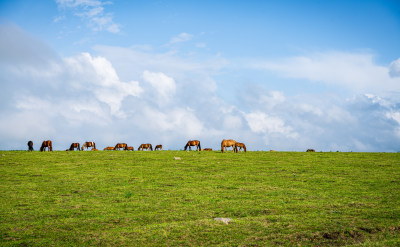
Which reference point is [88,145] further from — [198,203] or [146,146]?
[198,203]

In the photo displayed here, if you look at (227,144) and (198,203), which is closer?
(198,203)

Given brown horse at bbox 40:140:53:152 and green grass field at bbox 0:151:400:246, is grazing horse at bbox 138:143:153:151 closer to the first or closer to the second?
brown horse at bbox 40:140:53:152

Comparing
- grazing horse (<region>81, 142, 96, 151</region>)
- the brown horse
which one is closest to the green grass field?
the brown horse

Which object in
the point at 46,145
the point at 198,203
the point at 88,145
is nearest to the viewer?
the point at 198,203

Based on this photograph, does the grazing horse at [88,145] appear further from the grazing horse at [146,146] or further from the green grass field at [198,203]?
the green grass field at [198,203]

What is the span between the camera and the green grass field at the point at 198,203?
37.9 ft

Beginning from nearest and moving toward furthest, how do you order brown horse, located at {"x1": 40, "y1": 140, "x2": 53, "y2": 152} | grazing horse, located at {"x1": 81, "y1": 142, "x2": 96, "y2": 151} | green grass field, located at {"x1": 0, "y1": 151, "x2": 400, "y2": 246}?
1. green grass field, located at {"x1": 0, "y1": 151, "x2": 400, "y2": 246}
2. brown horse, located at {"x1": 40, "y1": 140, "x2": 53, "y2": 152}
3. grazing horse, located at {"x1": 81, "y1": 142, "x2": 96, "y2": 151}

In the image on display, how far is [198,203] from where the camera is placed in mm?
16562

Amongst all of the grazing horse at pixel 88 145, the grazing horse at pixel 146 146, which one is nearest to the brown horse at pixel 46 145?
the grazing horse at pixel 88 145

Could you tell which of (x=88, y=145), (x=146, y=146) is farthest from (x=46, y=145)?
(x=146, y=146)

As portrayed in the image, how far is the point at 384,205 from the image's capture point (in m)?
15.8

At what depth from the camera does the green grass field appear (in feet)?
37.9

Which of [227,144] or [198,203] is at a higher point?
[227,144]

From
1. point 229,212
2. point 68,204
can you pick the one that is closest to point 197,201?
point 229,212
